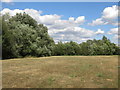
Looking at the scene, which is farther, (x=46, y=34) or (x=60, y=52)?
(x=60, y=52)

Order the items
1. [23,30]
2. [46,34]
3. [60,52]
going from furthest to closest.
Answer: [60,52] → [46,34] → [23,30]

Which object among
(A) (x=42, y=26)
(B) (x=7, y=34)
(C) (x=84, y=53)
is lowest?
(C) (x=84, y=53)

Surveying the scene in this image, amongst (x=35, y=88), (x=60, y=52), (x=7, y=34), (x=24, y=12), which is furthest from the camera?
(x=60, y=52)

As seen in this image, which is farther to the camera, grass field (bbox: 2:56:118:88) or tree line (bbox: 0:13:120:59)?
tree line (bbox: 0:13:120:59)

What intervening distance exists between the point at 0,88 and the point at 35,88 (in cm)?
149

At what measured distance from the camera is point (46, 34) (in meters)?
37.6

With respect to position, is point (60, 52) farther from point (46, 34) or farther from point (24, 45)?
point (24, 45)

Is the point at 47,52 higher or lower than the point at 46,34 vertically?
lower

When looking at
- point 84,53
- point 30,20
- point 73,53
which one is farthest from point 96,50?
point 30,20

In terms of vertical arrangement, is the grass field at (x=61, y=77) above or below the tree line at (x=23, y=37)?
below

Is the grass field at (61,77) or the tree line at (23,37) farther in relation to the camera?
the tree line at (23,37)

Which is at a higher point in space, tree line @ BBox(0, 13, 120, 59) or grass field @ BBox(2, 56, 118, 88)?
tree line @ BBox(0, 13, 120, 59)

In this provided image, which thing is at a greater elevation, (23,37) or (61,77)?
(23,37)

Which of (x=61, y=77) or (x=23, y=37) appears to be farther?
(x=23, y=37)
